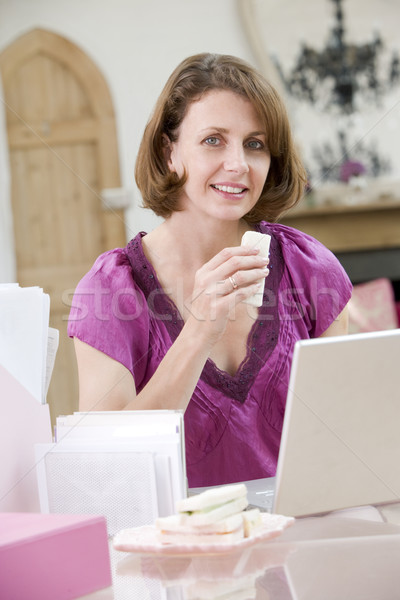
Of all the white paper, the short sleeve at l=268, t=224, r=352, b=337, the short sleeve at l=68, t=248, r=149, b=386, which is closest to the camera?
the white paper

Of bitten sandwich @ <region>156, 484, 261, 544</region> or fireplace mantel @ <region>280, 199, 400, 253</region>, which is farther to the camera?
fireplace mantel @ <region>280, 199, 400, 253</region>

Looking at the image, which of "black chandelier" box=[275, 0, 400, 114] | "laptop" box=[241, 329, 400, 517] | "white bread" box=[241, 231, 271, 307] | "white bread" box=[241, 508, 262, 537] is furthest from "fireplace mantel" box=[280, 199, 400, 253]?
"white bread" box=[241, 508, 262, 537]

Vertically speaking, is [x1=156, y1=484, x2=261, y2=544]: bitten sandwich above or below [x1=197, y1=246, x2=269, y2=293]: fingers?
below

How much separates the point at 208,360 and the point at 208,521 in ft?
2.04

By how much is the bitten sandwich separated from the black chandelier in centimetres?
315

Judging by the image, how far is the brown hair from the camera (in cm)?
130

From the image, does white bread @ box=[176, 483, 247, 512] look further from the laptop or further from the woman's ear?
the woman's ear

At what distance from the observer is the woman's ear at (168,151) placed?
1413 millimetres

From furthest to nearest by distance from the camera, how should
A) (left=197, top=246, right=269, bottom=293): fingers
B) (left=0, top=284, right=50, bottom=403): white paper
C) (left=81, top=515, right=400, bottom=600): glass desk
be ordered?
(left=197, top=246, right=269, bottom=293): fingers < (left=0, top=284, right=50, bottom=403): white paper < (left=81, top=515, right=400, bottom=600): glass desk

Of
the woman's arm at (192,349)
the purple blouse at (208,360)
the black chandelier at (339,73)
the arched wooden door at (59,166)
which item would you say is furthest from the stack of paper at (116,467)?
the black chandelier at (339,73)

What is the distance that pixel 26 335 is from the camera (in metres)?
0.99

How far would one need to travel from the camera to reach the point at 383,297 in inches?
130

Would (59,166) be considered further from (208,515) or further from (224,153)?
(208,515)

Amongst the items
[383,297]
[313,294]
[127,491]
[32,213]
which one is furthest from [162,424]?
[32,213]
